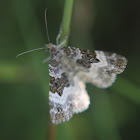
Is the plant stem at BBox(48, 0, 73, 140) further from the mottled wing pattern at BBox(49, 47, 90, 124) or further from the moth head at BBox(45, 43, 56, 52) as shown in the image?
the mottled wing pattern at BBox(49, 47, 90, 124)

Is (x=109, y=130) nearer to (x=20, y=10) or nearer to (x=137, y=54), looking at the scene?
(x=137, y=54)

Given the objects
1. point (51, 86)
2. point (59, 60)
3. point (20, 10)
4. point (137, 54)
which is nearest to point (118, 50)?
point (137, 54)

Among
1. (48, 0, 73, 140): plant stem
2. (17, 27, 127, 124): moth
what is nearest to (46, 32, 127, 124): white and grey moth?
(17, 27, 127, 124): moth

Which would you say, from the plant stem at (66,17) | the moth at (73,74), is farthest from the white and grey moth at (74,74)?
the plant stem at (66,17)

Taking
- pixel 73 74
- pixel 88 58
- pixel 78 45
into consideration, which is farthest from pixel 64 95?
pixel 78 45

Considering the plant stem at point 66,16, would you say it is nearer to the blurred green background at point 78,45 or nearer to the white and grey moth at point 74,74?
the white and grey moth at point 74,74

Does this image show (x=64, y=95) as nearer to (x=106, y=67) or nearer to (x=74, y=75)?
(x=74, y=75)
